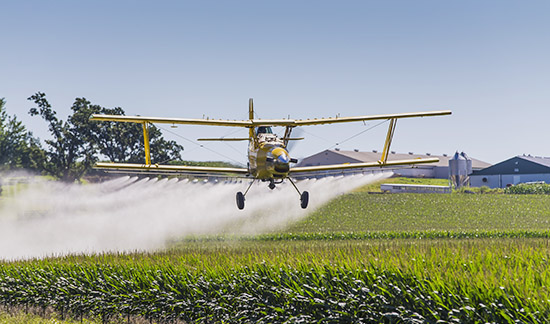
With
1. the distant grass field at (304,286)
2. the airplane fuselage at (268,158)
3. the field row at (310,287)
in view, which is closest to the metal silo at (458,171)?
the distant grass field at (304,286)

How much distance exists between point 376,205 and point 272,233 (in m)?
22.6

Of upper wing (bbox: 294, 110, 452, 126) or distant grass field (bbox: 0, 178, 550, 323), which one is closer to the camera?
distant grass field (bbox: 0, 178, 550, 323)

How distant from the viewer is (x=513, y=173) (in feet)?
363

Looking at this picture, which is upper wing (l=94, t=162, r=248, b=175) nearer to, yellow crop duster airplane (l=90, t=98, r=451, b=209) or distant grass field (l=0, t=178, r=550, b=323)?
yellow crop duster airplane (l=90, t=98, r=451, b=209)

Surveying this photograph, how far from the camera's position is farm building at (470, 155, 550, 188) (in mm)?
108062

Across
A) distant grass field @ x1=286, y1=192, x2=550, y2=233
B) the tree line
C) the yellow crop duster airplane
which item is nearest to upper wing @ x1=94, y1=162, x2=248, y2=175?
the yellow crop duster airplane

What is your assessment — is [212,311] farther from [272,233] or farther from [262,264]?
[272,233]

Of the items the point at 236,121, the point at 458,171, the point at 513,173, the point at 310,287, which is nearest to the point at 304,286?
the point at 310,287

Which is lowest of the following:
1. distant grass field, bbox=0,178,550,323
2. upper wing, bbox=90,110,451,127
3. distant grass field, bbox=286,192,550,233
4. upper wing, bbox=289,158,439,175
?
distant grass field, bbox=286,192,550,233

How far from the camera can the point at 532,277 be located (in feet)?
44.7

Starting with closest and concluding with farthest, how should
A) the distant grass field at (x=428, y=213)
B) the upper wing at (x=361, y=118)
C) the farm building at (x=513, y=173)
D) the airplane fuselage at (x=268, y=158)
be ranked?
the airplane fuselage at (x=268, y=158), the upper wing at (x=361, y=118), the distant grass field at (x=428, y=213), the farm building at (x=513, y=173)

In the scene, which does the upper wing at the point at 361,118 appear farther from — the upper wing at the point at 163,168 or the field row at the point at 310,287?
the field row at the point at 310,287

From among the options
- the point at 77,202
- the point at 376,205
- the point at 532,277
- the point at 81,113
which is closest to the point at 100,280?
the point at 532,277

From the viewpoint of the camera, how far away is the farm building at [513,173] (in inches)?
→ 4254
